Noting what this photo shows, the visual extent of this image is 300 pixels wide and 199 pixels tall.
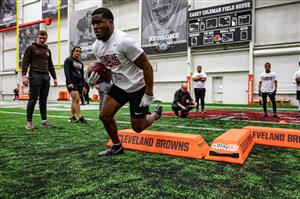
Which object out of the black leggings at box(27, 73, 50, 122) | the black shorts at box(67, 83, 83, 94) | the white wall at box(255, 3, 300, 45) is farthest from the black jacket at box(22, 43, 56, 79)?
the white wall at box(255, 3, 300, 45)

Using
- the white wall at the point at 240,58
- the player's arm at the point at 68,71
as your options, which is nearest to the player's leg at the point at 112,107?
the player's arm at the point at 68,71

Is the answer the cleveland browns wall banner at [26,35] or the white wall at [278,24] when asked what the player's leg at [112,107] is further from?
the cleveland browns wall banner at [26,35]

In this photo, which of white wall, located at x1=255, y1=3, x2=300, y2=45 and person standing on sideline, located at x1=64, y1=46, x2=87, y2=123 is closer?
person standing on sideline, located at x1=64, y1=46, x2=87, y2=123

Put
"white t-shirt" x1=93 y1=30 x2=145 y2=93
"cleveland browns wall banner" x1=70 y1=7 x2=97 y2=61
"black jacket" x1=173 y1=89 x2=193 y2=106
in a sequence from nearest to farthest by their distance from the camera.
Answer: "white t-shirt" x1=93 y1=30 x2=145 y2=93 < "black jacket" x1=173 y1=89 x2=193 y2=106 < "cleveland browns wall banner" x1=70 y1=7 x2=97 y2=61

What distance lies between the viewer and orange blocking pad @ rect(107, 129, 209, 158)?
2770 millimetres

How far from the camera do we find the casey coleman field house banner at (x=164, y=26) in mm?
16766

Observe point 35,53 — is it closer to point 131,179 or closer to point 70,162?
point 70,162

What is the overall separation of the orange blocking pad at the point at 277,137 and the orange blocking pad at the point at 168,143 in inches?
41.5

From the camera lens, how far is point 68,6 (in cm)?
2214

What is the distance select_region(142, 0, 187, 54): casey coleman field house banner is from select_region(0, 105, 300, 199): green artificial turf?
14.4 m

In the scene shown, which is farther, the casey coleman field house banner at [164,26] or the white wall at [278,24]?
the casey coleman field house banner at [164,26]

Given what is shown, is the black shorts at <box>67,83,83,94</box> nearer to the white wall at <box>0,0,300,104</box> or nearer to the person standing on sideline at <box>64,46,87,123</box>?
the person standing on sideline at <box>64,46,87,123</box>

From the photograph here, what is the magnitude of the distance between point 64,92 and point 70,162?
21.0 meters

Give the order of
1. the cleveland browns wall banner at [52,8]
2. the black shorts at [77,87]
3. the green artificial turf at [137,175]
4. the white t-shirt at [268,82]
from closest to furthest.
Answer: the green artificial turf at [137,175] → the black shorts at [77,87] → the white t-shirt at [268,82] → the cleveland browns wall banner at [52,8]
